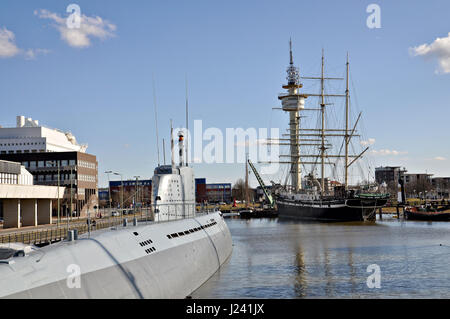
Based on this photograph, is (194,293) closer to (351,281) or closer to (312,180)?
(351,281)

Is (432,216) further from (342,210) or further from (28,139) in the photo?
(28,139)

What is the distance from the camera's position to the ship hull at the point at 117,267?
1264 cm

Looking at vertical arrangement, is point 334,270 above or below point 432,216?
above

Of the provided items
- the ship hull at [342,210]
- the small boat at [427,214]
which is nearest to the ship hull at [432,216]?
the small boat at [427,214]

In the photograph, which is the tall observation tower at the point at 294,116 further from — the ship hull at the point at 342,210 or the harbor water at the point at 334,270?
the harbor water at the point at 334,270

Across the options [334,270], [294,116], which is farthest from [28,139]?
[334,270]

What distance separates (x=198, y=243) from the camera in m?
25.7

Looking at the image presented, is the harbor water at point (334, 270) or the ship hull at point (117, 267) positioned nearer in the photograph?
the ship hull at point (117, 267)

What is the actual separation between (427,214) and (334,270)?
5818cm

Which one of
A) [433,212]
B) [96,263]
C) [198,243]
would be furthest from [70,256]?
[433,212]

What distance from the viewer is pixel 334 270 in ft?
101

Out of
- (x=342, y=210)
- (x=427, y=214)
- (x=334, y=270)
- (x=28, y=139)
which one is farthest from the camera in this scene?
(x=28, y=139)

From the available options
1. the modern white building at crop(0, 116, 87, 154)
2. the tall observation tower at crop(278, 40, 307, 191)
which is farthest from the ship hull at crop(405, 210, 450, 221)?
the modern white building at crop(0, 116, 87, 154)

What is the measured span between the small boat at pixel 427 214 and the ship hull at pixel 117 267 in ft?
220
